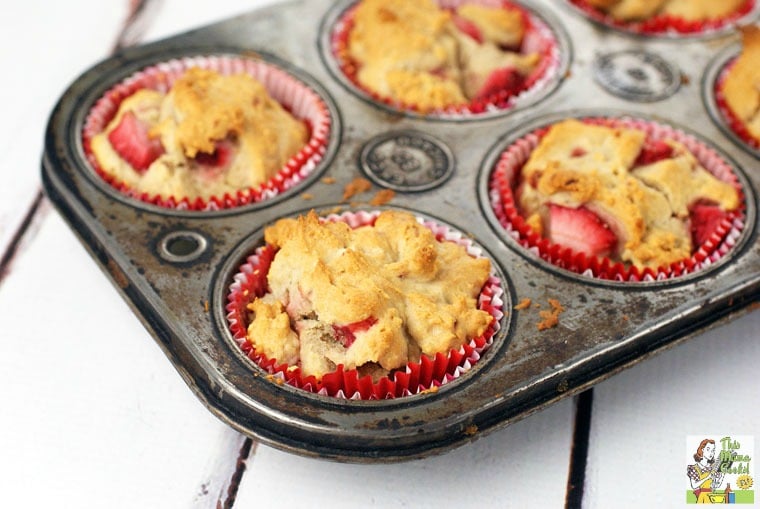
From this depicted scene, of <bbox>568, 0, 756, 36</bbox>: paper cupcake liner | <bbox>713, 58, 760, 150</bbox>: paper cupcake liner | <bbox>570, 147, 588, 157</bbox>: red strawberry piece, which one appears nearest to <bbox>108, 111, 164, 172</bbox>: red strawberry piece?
<bbox>570, 147, 588, 157</bbox>: red strawberry piece

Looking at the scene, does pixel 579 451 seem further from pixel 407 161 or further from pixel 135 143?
pixel 135 143

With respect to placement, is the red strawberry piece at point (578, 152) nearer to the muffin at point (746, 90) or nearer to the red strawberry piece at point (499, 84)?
the red strawberry piece at point (499, 84)

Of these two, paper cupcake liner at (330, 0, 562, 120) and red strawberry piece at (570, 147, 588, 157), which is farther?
paper cupcake liner at (330, 0, 562, 120)

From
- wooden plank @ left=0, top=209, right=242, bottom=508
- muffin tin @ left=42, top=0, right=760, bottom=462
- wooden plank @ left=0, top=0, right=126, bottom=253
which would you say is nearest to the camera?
muffin tin @ left=42, top=0, right=760, bottom=462

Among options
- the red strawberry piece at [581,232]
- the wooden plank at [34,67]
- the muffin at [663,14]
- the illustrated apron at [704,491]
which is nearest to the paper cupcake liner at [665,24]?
the muffin at [663,14]

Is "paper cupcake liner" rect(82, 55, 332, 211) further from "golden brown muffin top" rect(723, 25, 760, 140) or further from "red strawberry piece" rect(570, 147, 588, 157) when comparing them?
"golden brown muffin top" rect(723, 25, 760, 140)

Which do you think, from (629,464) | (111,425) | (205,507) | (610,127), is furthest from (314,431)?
(610,127)

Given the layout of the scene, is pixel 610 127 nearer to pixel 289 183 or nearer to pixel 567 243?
pixel 567 243
